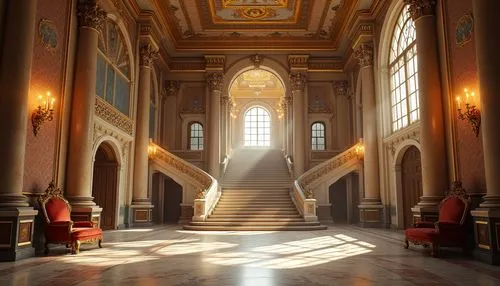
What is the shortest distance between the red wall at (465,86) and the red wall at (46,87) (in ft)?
31.2

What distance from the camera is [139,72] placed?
1644cm

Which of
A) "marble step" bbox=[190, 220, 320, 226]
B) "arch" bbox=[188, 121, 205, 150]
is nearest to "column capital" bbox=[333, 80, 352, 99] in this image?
"arch" bbox=[188, 121, 205, 150]

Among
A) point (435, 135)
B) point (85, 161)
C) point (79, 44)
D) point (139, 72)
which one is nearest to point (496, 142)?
point (435, 135)

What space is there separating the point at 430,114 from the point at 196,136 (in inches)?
545

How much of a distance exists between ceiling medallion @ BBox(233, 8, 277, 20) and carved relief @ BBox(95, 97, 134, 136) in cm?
709

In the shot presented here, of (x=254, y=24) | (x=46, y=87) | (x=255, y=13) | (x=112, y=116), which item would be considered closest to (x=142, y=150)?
(x=112, y=116)

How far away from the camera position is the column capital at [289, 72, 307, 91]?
69.7ft

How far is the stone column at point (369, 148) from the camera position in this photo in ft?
51.2

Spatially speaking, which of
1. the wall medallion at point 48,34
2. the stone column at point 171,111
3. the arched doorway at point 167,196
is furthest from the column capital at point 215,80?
the wall medallion at point 48,34

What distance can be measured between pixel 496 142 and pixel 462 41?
3252 millimetres

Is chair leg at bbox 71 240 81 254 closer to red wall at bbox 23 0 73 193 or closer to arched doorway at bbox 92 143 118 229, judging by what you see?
red wall at bbox 23 0 73 193

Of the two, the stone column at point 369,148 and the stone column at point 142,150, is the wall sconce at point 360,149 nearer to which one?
the stone column at point 369,148

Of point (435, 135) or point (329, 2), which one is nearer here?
point (435, 135)

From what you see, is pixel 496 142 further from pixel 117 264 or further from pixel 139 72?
pixel 139 72
